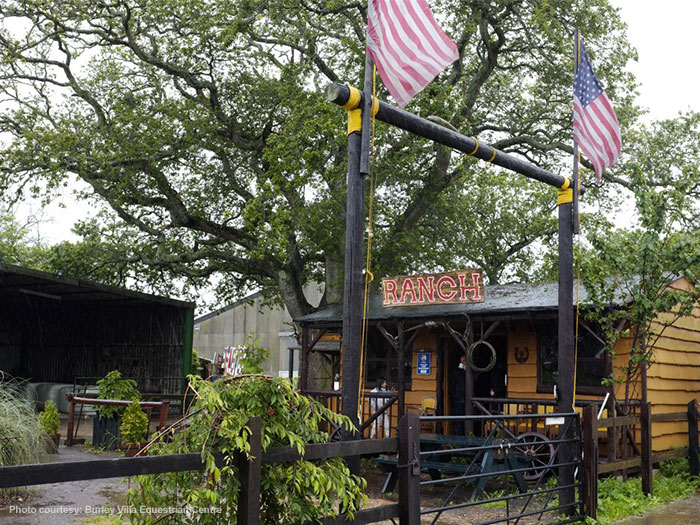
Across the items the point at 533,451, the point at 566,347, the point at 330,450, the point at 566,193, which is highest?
the point at 566,193

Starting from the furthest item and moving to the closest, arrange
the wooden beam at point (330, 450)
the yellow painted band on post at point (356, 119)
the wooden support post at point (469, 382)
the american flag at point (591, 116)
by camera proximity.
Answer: the wooden support post at point (469, 382) < the american flag at point (591, 116) < the yellow painted band on post at point (356, 119) < the wooden beam at point (330, 450)

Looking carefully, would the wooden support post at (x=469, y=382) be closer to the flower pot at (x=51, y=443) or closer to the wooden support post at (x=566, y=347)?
the wooden support post at (x=566, y=347)

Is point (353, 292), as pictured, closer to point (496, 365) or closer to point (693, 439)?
point (693, 439)

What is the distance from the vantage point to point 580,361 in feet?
43.0

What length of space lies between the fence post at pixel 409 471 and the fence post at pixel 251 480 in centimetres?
150

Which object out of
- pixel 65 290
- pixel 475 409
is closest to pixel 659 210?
pixel 475 409

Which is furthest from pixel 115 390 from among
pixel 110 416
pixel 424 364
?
pixel 424 364

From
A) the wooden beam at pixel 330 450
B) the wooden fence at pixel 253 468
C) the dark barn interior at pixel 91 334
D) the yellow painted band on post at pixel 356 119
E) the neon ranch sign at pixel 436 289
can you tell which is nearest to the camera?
the wooden fence at pixel 253 468

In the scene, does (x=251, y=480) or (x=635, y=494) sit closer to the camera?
(x=251, y=480)

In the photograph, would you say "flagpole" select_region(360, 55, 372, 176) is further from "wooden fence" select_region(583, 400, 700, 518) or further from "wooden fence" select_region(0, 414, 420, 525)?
"wooden fence" select_region(583, 400, 700, 518)

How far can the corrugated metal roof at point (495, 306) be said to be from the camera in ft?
42.1

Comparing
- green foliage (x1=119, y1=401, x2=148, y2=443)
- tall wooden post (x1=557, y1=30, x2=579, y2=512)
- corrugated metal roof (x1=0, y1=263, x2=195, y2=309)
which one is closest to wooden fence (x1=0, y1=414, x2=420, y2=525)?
tall wooden post (x1=557, y1=30, x2=579, y2=512)

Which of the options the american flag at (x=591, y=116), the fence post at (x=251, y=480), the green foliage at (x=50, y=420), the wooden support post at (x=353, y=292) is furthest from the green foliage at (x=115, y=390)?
the fence post at (x=251, y=480)

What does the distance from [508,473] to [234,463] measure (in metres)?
3.33
